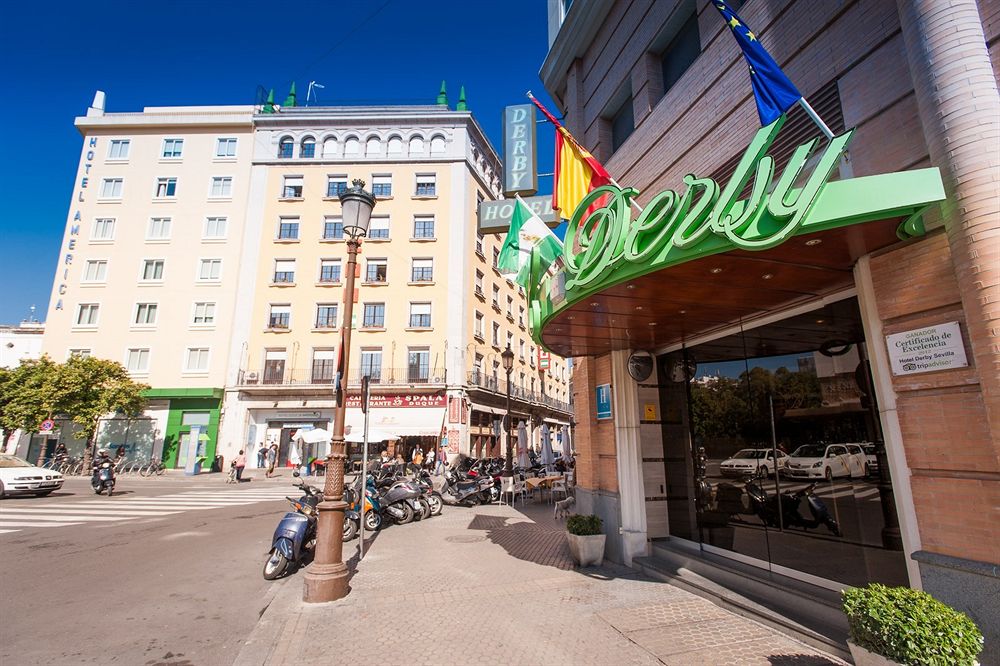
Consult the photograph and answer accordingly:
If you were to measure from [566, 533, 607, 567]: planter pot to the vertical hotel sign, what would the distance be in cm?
3842

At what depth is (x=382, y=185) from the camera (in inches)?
1332

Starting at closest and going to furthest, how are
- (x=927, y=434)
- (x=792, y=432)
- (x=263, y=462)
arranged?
(x=927, y=434) → (x=792, y=432) → (x=263, y=462)

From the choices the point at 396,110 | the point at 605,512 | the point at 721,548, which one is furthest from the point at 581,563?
the point at 396,110

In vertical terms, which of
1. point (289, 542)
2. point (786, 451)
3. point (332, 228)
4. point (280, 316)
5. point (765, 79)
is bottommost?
point (289, 542)

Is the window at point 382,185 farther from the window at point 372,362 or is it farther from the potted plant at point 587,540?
the potted plant at point 587,540

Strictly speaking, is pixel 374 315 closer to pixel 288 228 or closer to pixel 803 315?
pixel 288 228

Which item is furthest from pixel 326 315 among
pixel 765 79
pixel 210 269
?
pixel 765 79

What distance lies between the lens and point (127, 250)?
33.1 m

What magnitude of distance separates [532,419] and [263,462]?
2021cm

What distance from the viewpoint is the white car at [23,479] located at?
1513cm

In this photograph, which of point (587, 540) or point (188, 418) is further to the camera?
Result: point (188, 418)

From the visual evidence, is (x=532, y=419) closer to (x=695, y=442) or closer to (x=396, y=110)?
(x=396, y=110)

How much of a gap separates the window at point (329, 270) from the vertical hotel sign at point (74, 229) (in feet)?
54.6

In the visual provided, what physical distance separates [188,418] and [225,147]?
1853cm
